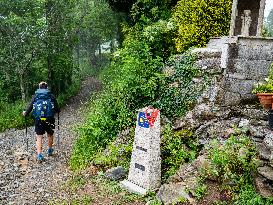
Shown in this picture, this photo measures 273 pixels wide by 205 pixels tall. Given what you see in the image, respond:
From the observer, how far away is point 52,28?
1936cm

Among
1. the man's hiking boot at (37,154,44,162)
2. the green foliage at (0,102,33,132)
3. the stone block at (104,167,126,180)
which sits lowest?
the green foliage at (0,102,33,132)

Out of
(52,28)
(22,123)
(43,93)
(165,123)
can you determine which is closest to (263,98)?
(165,123)

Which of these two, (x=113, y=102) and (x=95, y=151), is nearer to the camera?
(x=95, y=151)

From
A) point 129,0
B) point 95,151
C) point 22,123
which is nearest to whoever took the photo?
point 95,151

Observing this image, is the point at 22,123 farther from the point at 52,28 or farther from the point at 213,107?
the point at 213,107

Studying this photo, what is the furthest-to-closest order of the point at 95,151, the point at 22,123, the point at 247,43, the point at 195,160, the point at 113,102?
the point at 22,123
the point at 113,102
the point at 95,151
the point at 247,43
the point at 195,160

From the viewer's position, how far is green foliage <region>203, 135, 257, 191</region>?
5820mm

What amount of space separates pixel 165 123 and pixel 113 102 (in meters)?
2.28

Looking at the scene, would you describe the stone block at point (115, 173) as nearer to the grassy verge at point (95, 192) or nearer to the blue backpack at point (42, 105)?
the grassy verge at point (95, 192)

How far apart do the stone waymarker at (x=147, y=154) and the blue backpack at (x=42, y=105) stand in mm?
3313

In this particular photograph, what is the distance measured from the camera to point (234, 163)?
5.97m

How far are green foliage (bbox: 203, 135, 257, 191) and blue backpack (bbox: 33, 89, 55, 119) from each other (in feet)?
16.0

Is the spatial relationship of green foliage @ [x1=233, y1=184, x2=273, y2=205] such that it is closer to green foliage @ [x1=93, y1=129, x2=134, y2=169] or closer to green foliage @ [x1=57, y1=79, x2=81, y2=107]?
green foliage @ [x1=93, y1=129, x2=134, y2=169]

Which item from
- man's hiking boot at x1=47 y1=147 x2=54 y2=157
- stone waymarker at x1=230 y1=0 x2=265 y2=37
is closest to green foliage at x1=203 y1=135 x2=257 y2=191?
stone waymarker at x1=230 y1=0 x2=265 y2=37
